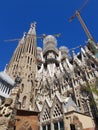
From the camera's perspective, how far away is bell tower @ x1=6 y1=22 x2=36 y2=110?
3042cm

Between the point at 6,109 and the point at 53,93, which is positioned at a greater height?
the point at 53,93

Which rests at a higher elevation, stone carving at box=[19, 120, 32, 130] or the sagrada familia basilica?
the sagrada familia basilica

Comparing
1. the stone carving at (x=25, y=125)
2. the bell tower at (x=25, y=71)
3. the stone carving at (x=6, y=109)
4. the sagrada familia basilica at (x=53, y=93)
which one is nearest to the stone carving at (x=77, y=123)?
the sagrada familia basilica at (x=53, y=93)

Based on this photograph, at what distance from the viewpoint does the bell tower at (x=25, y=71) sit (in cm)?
3042

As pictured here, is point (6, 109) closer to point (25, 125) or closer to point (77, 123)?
point (25, 125)

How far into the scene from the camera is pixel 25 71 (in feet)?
118

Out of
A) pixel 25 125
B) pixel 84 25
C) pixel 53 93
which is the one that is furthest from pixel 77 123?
pixel 84 25

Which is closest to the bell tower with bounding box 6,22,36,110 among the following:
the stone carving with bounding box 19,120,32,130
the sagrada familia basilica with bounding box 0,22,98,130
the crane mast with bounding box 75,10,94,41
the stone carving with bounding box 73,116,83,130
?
the sagrada familia basilica with bounding box 0,22,98,130

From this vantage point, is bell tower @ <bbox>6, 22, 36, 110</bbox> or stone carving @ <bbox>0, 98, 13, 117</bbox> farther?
bell tower @ <bbox>6, 22, 36, 110</bbox>

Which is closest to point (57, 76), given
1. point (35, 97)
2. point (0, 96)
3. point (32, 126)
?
point (35, 97)

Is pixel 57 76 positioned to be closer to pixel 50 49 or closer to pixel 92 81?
pixel 92 81

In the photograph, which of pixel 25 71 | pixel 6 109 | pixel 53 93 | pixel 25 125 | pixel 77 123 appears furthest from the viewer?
pixel 25 71

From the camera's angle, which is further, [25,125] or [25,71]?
[25,71]

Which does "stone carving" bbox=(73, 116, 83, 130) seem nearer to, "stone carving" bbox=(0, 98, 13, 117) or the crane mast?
"stone carving" bbox=(0, 98, 13, 117)
